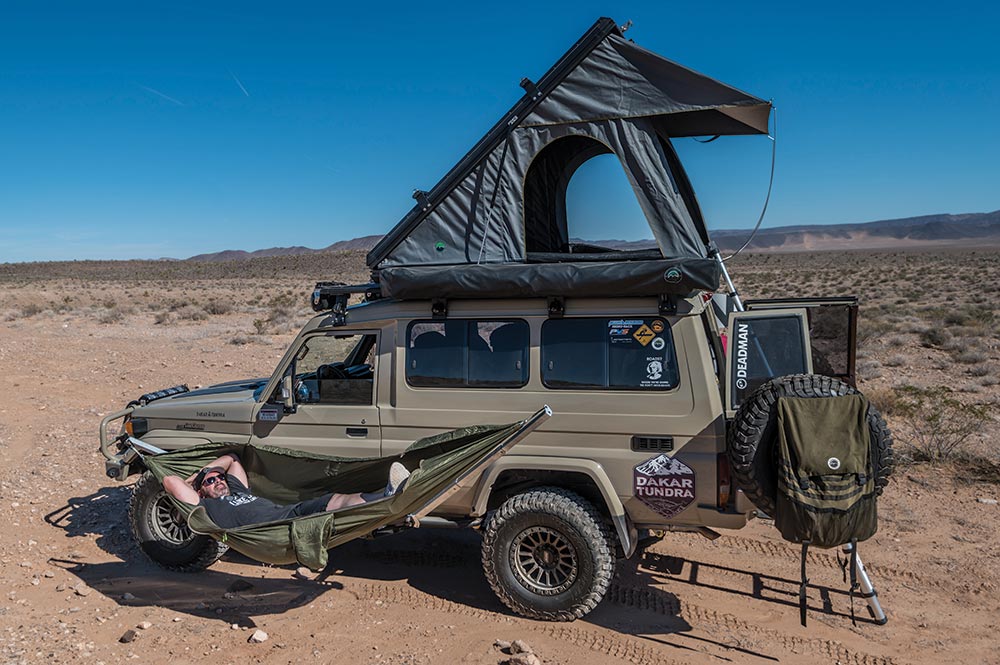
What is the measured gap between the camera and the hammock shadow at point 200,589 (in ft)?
18.1

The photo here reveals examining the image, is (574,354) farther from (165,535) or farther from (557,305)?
(165,535)

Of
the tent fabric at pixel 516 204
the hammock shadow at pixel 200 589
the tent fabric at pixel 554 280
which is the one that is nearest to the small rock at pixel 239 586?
the hammock shadow at pixel 200 589

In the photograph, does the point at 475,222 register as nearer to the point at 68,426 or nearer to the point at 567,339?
the point at 567,339

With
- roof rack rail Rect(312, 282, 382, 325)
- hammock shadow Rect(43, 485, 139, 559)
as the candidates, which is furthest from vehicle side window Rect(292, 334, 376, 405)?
hammock shadow Rect(43, 485, 139, 559)

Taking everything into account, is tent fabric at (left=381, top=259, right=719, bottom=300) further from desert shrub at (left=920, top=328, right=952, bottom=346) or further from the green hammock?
desert shrub at (left=920, top=328, right=952, bottom=346)

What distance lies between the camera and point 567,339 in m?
5.27

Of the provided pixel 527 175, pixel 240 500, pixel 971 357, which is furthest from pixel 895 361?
pixel 240 500

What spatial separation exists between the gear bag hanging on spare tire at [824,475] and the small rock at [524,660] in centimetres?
164

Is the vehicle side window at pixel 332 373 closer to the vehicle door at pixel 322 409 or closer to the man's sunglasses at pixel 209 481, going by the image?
the vehicle door at pixel 322 409

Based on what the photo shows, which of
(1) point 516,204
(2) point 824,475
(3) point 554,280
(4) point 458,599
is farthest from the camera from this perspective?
(4) point 458,599

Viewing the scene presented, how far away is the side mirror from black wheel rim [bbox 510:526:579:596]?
6.49 ft

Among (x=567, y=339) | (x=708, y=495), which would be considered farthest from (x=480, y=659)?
(x=567, y=339)

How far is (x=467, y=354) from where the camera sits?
18.0ft

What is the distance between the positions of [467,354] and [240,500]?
6.50 ft
